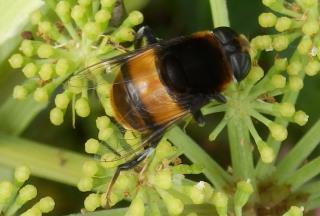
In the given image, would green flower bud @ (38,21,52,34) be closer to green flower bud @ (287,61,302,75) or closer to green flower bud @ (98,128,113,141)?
green flower bud @ (98,128,113,141)

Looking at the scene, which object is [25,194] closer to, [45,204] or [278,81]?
[45,204]

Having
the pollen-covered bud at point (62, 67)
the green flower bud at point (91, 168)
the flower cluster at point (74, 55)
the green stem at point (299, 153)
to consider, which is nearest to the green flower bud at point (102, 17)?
the flower cluster at point (74, 55)

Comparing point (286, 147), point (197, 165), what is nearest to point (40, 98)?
point (197, 165)

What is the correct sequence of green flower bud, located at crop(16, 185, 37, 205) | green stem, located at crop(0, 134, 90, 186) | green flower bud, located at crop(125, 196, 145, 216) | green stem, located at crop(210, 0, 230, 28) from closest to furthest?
green flower bud, located at crop(125, 196, 145, 216), green flower bud, located at crop(16, 185, 37, 205), green stem, located at crop(210, 0, 230, 28), green stem, located at crop(0, 134, 90, 186)

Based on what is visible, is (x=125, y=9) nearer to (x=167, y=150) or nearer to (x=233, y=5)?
(x=233, y=5)

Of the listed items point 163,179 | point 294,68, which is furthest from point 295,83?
point 163,179

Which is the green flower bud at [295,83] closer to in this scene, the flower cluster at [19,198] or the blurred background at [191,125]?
the blurred background at [191,125]

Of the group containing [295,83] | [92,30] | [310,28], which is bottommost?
[295,83]

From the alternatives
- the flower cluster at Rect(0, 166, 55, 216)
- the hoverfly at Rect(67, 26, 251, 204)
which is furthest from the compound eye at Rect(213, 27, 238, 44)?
the flower cluster at Rect(0, 166, 55, 216)
